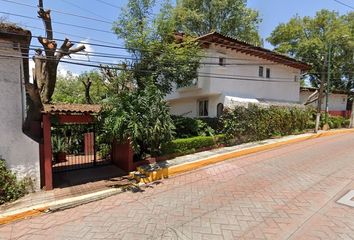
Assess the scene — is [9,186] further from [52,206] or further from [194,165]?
[194,165]

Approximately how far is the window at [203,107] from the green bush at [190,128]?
409 centimetres

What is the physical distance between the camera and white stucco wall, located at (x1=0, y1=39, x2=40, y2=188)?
7418 millimetres

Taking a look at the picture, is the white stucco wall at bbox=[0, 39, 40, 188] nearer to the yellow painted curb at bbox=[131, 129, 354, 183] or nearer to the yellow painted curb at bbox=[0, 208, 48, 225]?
the yellow painted curb at bbox=[0, 208, 48, 225]

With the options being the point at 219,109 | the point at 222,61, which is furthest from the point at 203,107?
the point at 222,61

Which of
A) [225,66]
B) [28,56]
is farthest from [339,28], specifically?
[28,56]

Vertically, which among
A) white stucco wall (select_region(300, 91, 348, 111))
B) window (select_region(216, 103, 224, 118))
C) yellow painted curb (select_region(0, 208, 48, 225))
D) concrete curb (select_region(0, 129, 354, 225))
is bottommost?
yellow painted curb (select_region(0, 208, 48, 225))

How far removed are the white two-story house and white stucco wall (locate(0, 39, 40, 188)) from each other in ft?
30.5

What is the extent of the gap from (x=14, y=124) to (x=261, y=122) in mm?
12658

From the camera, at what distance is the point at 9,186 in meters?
7.25

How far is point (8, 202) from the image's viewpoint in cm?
707

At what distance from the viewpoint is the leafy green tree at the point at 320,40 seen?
1056 inches

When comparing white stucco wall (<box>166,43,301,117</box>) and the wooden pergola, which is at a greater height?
white stucco wall (<box>166,43,301,117</box>)

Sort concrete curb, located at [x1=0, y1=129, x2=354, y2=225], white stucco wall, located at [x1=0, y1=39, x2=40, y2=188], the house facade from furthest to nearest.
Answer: the house facade, white stucco wall, located at [x1=0, y1=39, x2=40, y2=188], concrete curb, located at [x1=0, y1=129, x2=354, y2=225]

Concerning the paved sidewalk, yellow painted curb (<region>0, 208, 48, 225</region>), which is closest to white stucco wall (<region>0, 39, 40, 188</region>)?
the paved sidewalk
